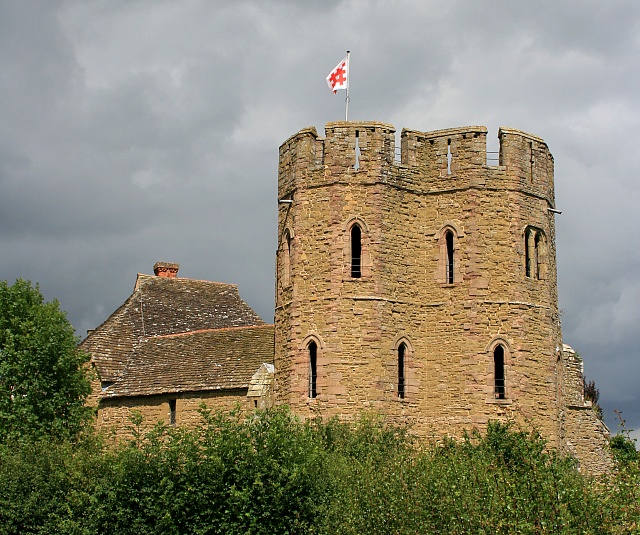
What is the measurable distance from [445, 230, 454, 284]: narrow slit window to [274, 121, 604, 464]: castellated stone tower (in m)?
0.04

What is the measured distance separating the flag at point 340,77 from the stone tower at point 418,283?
179 centimetres

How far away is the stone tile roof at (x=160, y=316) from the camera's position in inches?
1678

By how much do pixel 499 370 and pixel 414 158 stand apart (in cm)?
718

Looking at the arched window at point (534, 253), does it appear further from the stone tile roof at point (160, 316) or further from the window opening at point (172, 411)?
the stone tile roof at point (160, 316)

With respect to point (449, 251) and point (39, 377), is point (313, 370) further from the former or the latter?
point (39, 377)

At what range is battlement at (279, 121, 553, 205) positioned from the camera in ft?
112

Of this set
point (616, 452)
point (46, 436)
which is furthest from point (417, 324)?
point (616, 452)

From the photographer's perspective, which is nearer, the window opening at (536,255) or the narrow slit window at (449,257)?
the narrow slit window at (449,257)

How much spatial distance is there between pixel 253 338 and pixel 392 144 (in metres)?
9.03

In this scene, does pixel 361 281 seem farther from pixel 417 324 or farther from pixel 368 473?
pixel 368 473

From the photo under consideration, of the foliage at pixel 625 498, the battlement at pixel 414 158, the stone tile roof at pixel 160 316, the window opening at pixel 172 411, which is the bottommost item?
the foliage at pixel 625 498

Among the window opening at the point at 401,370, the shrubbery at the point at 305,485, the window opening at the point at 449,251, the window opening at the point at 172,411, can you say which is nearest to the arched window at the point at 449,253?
the window opening at the point at 449,251

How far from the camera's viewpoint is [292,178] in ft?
115

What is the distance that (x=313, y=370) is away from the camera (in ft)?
110
